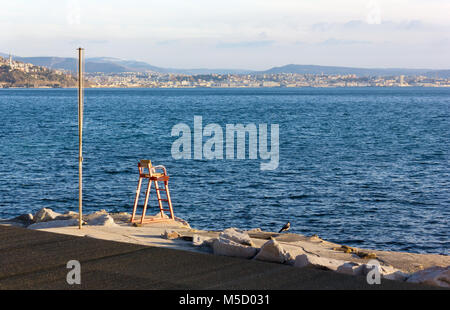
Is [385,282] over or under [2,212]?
over

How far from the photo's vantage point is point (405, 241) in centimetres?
1739

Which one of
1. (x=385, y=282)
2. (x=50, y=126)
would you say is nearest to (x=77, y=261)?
(x=385, y=282)

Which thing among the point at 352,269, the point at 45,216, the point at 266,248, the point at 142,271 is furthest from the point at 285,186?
the point at 142,271

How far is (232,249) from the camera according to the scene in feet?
27.0

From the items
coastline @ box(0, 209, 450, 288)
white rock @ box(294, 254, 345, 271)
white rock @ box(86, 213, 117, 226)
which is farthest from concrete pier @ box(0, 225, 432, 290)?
white rock @ box(86, 213, 117, 226)

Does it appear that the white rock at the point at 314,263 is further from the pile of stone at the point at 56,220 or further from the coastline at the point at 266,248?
the pile of stone at the point at 56,220

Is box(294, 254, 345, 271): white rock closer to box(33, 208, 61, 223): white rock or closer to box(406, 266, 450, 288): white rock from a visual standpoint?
box(406, 266, 450, 288): white rock

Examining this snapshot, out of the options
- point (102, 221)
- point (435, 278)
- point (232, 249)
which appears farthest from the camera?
point (102, 221)

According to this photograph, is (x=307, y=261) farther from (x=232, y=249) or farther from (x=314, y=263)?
(x=232, y=249)

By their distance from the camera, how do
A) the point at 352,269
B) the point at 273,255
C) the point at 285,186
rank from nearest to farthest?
the point at 352,269 → the point at 273,255 → the point at 285,186

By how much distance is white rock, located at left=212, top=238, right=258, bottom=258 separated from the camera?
8.11 metres

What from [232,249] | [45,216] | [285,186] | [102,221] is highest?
[232,249]
